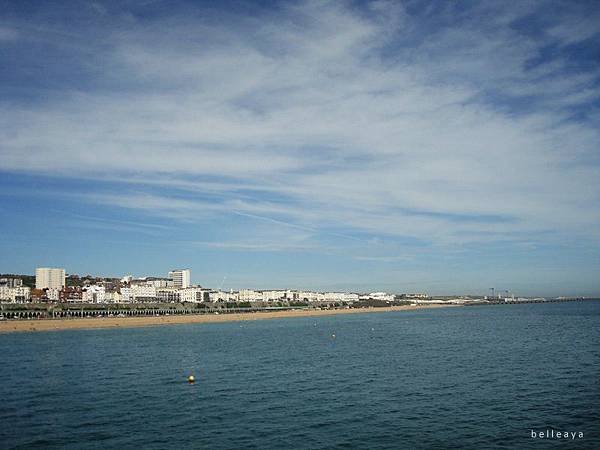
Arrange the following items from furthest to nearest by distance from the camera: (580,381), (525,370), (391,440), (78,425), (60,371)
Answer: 1. (60,371)
2. (525,370)
3. (580,381)
4. (78,425)
5. (391,440)

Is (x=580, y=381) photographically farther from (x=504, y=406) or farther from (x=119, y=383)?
(x=119, y=383)

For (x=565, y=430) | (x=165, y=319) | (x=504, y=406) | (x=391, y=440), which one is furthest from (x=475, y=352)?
(x=165, y=319)

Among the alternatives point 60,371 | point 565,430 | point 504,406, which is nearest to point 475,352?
point 504,406

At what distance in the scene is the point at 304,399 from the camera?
115ft

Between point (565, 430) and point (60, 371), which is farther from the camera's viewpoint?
point (60, 371)

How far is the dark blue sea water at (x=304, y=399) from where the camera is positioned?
26156 mm

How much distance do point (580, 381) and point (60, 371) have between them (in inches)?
1763

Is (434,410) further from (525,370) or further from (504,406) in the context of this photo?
(525,370)

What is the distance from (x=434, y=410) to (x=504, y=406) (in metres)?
4.58

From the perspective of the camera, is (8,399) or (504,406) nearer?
(504,406)

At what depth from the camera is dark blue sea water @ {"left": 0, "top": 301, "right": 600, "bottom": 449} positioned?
2616 centimetres

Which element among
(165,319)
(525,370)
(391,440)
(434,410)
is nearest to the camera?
(391,440)

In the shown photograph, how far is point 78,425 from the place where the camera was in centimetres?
2877

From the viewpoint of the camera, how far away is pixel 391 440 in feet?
83.9
